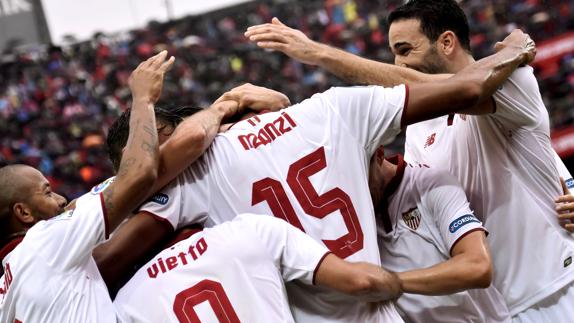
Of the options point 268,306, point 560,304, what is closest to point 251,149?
point 268,306

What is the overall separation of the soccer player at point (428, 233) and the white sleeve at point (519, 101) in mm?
355

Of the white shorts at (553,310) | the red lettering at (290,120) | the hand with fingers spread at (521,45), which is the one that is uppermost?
the hand with fingers spread at (521,45)

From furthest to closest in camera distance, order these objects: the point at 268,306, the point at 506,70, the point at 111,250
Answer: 1. the point at 506,70
2. the point at 111,250
3. the point at 268,306

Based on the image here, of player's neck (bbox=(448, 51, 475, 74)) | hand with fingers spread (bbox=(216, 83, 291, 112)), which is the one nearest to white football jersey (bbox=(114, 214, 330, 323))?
hand with fingers spread (bbox=(216, 83, 291, 112))

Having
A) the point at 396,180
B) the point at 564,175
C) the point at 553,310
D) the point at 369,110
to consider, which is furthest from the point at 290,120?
the point at 564,175

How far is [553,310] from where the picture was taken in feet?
10.7

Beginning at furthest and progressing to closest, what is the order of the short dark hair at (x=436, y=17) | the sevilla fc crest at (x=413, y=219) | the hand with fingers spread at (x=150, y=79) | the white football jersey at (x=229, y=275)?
the short dark hair at (x=436, y=17), the sevilla fc crest at (x=413, y=219), the hand with fingers spread at (x=150, y=79), the white football jersey at (x=229, y=275)

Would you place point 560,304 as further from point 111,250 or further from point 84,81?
point 84,81

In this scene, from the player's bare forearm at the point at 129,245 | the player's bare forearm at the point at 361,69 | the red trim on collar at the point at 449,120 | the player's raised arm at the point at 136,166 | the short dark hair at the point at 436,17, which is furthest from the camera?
the short dark hair at the point at 436,17

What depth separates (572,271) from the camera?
3281 mm

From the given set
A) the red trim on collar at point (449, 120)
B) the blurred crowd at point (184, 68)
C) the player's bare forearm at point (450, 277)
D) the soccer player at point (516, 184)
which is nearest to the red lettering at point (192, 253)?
the player's bare forearm at point (450, 277)

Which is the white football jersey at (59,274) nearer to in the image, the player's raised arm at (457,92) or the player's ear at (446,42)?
the player's raised arm at (457,92)

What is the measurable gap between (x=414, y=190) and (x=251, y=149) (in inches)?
27.3

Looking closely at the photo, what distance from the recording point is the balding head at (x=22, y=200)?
3.03 m
